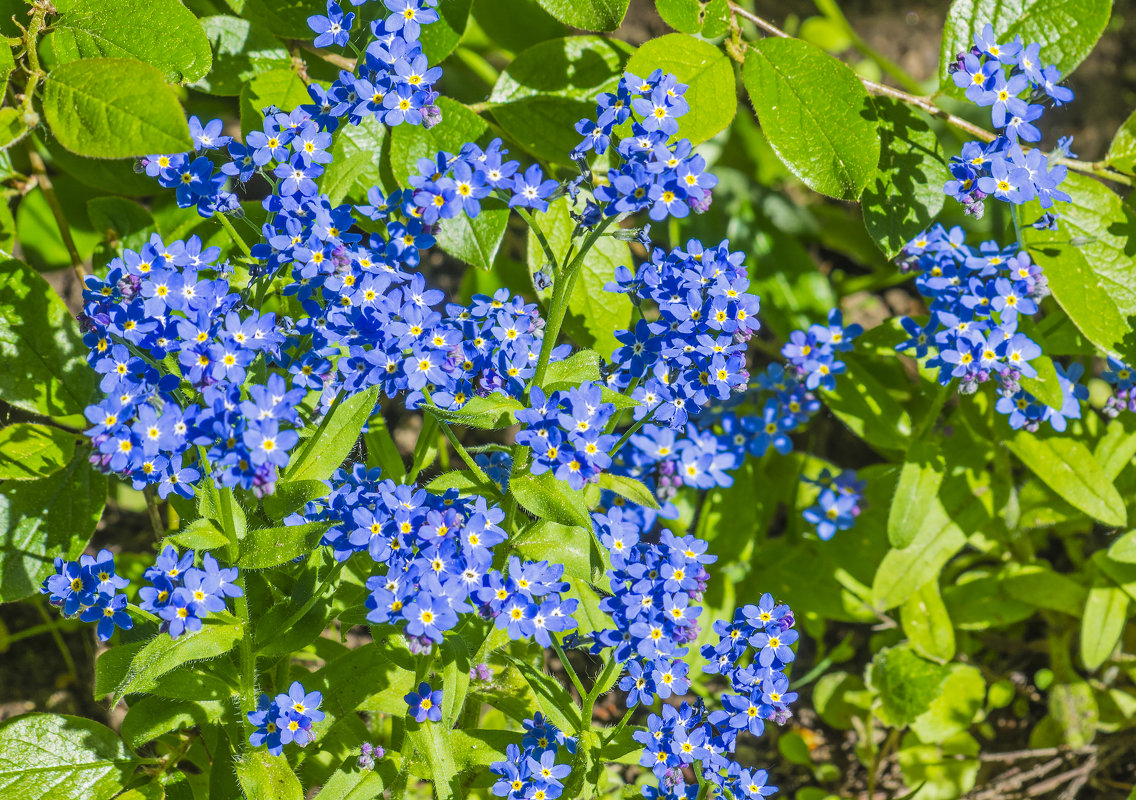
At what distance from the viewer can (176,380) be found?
7.98ft

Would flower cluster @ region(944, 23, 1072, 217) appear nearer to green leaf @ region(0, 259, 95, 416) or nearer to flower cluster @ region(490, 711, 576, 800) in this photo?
flower cluster @ region(490, 711, 576, 800)

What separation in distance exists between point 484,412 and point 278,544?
66 centimetres

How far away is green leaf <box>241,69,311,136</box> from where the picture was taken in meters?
3.26

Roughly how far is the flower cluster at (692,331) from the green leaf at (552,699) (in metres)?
0.88

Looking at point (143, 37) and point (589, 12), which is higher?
point (589, 12)

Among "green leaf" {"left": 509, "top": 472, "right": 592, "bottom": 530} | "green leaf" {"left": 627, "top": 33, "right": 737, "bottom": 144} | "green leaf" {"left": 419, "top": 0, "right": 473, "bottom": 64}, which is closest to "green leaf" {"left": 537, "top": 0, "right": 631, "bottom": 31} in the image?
"green leaf" {"left": 627, "top": 33, "right": 737, "bottom": 144}

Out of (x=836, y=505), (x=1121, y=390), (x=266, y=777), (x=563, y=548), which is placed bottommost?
(x=266, y=777)

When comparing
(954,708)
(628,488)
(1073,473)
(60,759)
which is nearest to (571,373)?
(628,488)

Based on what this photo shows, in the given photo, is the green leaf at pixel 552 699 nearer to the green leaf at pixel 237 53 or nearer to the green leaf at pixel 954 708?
the green leaf at pixel 954 708

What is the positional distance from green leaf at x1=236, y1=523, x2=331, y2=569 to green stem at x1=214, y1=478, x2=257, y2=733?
1.6 inches

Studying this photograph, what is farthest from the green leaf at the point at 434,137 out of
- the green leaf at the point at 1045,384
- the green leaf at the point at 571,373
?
the green leaf at the point at 1045,384

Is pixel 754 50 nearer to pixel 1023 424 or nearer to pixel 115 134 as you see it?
pixel 1023 424

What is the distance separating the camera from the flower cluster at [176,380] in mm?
2299

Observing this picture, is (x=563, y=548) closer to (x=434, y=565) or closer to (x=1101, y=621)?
(x=434, y=565)
